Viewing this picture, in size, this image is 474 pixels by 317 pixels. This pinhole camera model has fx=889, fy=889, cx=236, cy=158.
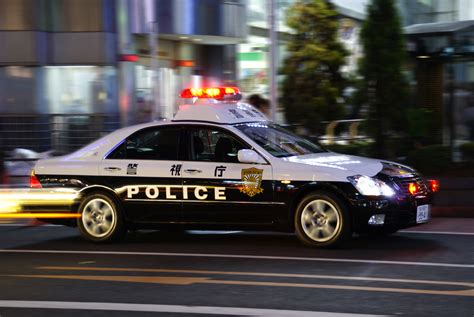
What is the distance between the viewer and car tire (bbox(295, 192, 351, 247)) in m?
9.20

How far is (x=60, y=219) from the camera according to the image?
10.4m

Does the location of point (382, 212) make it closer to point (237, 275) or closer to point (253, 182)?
point (253, 182)

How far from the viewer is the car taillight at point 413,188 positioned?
942 cm

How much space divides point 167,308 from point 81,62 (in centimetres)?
1909

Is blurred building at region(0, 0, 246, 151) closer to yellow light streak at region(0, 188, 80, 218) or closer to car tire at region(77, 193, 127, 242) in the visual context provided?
yellow light streak at region(0, 188, 80, 218)

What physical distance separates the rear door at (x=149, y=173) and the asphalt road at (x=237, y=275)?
43cm

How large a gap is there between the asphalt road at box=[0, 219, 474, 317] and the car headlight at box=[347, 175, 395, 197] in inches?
23.5

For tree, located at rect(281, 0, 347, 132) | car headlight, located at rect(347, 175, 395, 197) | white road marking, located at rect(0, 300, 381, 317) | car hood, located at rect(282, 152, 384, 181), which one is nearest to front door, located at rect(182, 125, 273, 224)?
car hood, located at rect(282, 152, 384, 181)

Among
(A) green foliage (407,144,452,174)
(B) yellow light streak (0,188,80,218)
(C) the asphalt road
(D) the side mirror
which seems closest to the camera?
(C) the asphalt road

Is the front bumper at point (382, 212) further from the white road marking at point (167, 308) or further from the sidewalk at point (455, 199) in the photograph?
the sidewalk at point (455, 199)

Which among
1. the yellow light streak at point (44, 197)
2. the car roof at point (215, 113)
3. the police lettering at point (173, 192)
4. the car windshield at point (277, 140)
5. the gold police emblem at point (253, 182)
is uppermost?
the car roof at point (215, 113)

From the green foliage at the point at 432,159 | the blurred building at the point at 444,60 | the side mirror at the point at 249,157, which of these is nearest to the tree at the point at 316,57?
the blurred building at the point at 444,60

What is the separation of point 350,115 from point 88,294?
14292mm

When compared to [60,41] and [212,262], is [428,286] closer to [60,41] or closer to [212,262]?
[212,262]
